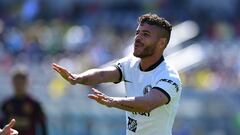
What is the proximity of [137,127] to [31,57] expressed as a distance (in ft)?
49.8

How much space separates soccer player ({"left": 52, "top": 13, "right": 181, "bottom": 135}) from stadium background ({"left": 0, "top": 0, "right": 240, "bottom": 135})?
6.91 metres

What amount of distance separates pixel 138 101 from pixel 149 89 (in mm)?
438

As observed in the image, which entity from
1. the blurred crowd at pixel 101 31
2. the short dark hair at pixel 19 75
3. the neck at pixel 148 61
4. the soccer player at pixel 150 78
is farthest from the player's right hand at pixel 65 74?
the blurred crowd at pixel 101 31

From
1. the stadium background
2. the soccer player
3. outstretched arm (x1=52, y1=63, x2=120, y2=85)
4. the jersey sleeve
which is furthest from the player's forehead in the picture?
the stadium background

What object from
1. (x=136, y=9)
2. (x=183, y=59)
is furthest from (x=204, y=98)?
(x=136, y=9)

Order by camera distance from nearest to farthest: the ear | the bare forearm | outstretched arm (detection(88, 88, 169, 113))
→ 1. outstretched arm (detection(88, 88, 169, 113))
2. the ear
3. the bare forearm

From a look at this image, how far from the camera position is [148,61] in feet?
32.5

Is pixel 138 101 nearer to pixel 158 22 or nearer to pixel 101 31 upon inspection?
pixel 158 22

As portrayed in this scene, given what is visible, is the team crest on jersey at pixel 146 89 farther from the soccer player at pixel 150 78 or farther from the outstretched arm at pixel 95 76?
the outstretched arm at pixel 95 76

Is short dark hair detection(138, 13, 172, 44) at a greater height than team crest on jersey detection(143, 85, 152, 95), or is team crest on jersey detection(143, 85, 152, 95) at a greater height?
short dark hair detection(138, 13, 172, 44)

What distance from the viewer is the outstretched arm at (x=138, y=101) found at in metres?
9.03

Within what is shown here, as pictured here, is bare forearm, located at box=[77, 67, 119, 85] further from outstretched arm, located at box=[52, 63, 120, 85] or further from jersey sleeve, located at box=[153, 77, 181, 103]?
jersey sleeve, located at box=[153, 77, 181, 103]

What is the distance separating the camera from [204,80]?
2225cm

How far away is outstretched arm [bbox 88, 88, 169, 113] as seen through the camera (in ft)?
29.6
